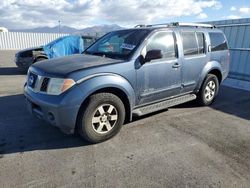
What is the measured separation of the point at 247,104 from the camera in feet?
19.7

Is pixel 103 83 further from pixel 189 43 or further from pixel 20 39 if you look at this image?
pixel 20 39

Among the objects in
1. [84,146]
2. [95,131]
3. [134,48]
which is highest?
[134,48]

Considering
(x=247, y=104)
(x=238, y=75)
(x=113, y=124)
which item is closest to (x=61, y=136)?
(x=113, y=124)

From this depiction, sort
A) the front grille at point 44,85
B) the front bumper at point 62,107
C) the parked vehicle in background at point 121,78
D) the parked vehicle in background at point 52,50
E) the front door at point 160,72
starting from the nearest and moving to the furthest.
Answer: the front bumper at point 62,107
the parked vehicle in background at point 121,78
the front grille at point 44,85
the front door at point 160,72
the parked vehicle in background at point 52,50

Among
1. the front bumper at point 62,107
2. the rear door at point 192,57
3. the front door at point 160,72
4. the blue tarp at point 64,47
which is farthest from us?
the blue tarp at point 64,47

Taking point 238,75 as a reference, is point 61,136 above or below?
below

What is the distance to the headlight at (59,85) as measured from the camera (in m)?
3.32

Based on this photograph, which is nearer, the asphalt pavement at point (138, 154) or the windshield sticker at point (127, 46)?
the asphalt pavement at point (138, 154)

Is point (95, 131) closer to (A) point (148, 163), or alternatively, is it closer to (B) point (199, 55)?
(A) point (148, 163)

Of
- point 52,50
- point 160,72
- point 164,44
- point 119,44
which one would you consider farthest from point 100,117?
point 52,50

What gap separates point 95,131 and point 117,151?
1.51ft

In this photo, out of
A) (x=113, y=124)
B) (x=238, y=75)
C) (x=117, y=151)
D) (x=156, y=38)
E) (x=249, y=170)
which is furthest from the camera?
(x=238, y=75)

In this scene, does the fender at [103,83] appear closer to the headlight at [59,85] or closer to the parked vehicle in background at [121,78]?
the parked vehicle in background at [121,78]

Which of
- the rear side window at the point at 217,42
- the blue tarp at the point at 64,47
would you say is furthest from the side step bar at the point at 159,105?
the blue tarp at the point at 64,47
